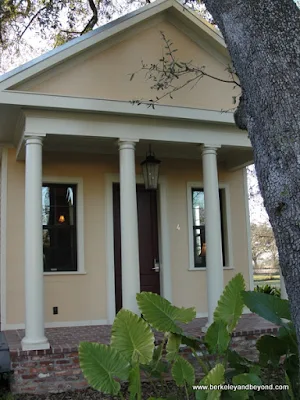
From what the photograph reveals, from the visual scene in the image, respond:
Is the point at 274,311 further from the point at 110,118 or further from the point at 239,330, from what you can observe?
the point at 110,118

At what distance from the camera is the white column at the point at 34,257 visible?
590 cm

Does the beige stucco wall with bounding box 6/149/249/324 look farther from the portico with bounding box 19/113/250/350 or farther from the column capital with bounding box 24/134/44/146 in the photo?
the column capital with bounding box 24/134/44/146

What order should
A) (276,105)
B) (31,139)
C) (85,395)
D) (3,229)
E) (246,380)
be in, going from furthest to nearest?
1. (3,229)
2. (31,139)
3. (85,395)
4. (246,380)
5. (276,105)

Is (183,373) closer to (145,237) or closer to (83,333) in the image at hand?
(83,333)

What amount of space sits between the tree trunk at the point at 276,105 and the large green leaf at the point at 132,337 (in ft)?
5.10

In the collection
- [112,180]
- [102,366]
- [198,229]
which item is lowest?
[102,366]

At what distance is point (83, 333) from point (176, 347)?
10.5ft

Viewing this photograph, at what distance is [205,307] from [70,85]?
491 cm

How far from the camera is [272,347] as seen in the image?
4340 millimetres

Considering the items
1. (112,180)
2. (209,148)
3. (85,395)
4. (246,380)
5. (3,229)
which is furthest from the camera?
(112,180)

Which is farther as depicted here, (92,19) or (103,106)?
(92,19)

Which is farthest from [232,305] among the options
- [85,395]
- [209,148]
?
[209,148]

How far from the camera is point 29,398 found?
5551 mm

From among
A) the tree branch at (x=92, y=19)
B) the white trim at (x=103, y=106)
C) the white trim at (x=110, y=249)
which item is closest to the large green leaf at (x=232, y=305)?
the white trim at (x=103, y=106)
